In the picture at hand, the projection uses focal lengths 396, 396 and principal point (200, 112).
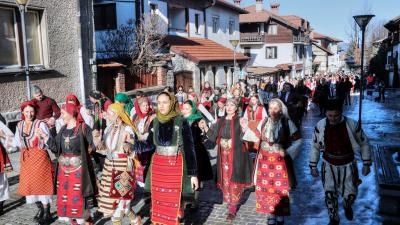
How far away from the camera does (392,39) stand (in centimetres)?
4203

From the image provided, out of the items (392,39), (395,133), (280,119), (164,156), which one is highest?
(392,39)

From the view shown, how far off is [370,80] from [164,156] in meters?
32.4

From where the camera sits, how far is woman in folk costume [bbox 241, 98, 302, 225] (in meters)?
5.25

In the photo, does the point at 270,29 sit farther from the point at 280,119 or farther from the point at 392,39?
the point at 280,119

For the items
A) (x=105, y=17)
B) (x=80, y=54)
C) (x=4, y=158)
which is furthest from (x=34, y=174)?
(x=105, y=17)

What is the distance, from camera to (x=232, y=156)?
18.9ft

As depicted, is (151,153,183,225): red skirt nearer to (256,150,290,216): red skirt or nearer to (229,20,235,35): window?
(256,150,290,216): red skirt

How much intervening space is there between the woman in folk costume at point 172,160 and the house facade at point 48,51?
7693mm

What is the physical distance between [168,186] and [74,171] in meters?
1.21

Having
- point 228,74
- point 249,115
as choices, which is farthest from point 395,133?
point 228,74

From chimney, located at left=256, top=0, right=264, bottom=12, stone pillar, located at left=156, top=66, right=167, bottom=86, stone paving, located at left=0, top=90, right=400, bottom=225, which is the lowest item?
stone paving, located at left=0, top=90, right=400, bottom=225

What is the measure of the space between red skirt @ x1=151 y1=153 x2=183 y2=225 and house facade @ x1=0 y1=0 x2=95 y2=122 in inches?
303

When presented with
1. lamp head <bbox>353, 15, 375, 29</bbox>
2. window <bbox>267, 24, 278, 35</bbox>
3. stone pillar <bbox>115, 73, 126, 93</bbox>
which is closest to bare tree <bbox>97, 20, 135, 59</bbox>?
stone pillar <bbox>115, 73, 126, 93</bbox>

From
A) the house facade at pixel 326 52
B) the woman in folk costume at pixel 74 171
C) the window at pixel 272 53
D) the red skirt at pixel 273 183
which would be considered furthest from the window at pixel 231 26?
the house facade at pixel 326 52
